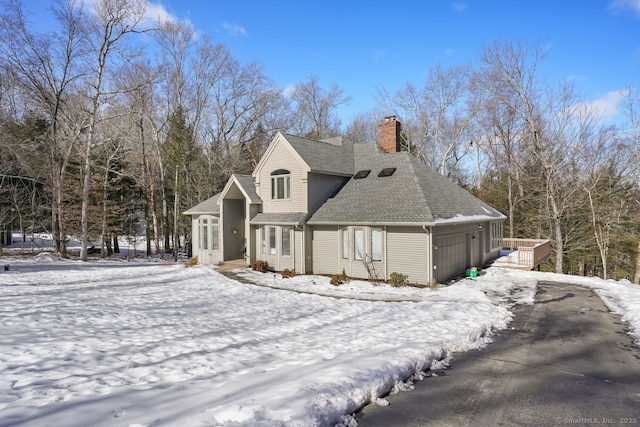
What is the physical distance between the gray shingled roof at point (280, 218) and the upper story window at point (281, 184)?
0.97 metres

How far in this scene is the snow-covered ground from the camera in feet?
15.0

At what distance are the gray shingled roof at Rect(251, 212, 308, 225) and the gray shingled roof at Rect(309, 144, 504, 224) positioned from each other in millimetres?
589

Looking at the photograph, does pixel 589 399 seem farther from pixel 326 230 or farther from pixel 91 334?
pixel 326 230

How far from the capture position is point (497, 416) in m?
4.98

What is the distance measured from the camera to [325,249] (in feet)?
56.4

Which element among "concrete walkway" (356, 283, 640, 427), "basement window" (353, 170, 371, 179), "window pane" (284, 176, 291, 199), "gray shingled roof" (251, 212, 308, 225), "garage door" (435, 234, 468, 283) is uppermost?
"basement window" (353, 170, 371, 179)

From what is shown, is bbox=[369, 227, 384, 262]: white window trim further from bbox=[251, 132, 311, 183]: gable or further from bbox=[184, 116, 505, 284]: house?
bbox=[251, 132, 311, 183]: gable

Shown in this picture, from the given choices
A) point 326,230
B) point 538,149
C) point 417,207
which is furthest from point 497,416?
point 538,149

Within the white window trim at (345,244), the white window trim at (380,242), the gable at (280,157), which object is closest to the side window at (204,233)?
the gable at (280,157)

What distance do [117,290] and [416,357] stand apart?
443 inches

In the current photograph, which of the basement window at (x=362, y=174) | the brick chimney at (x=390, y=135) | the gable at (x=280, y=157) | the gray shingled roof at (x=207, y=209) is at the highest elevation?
the brick chimney at (x=390, y=135)

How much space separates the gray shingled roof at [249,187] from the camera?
63.6 ft

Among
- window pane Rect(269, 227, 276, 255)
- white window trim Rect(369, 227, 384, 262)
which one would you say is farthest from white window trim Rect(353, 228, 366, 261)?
window pane Rect(269, 227, 276, 255)

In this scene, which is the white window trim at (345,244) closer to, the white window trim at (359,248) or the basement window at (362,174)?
the white window trim at (359,248)
